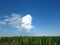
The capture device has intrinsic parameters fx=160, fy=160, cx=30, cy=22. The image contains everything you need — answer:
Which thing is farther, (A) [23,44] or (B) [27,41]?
(B) [27,41]

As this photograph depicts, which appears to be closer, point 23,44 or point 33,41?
point 23,44

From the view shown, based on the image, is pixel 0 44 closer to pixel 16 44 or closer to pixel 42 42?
pixel 16 44

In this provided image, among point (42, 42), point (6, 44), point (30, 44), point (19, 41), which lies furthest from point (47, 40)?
point (6, 44)

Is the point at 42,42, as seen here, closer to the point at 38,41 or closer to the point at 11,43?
the point at 38,41

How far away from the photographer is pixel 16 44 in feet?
53.7

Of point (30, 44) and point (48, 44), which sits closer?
point (48, 44)

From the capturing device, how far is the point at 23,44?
1681 cm

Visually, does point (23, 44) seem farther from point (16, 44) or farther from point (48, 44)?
point (48, 44)

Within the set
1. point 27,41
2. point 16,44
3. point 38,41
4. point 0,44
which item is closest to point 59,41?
point 38,41

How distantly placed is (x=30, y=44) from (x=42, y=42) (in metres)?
1.36

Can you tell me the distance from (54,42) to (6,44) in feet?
16.6

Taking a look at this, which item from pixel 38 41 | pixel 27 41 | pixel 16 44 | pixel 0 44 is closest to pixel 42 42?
pixel 38 41

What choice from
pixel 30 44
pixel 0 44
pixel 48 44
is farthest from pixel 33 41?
pixel 0 44

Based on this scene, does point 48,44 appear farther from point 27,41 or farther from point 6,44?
point 6,44
